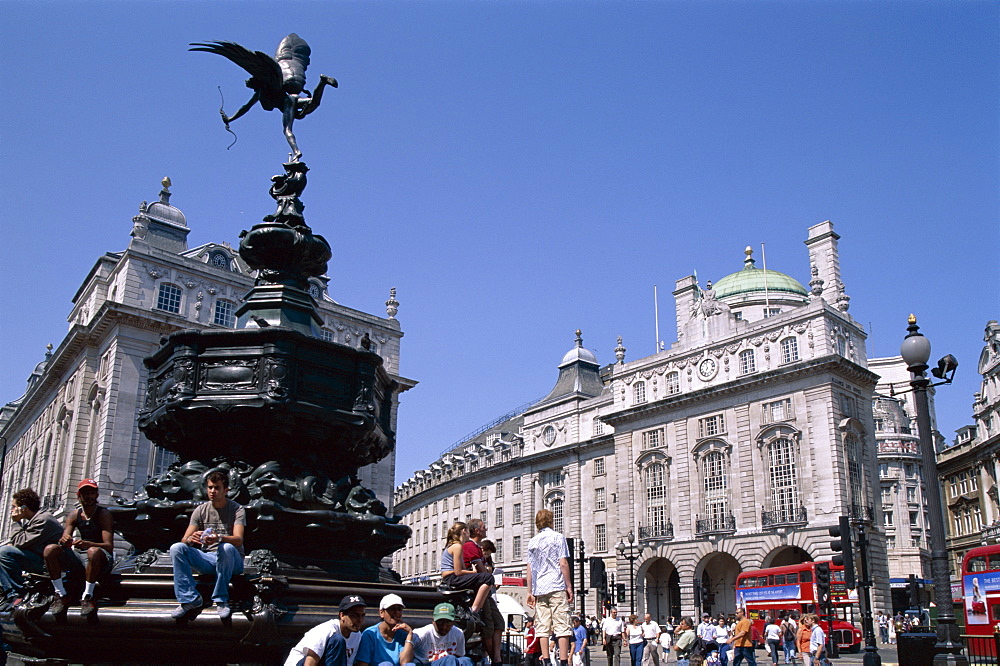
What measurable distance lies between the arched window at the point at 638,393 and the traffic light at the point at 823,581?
2252 centimetres

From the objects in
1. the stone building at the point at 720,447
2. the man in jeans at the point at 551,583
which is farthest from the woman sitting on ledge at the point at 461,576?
the stone building at the point at 720,447

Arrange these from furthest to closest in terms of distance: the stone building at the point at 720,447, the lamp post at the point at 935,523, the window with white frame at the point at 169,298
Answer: the stone building at the point at 720,447 → the window with white frame at the point at 169,298 → the lamp post at the point at 935,523

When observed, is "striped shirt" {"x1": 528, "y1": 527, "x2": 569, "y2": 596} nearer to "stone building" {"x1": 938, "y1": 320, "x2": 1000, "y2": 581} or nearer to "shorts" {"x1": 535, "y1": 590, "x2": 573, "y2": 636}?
"shorts" {"x1": 535, "y1": 590, "x2": 573, "y2": 636}

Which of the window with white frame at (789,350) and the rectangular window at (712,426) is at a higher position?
the window with white frame at (789,350)

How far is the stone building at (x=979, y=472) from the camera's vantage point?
63.1m

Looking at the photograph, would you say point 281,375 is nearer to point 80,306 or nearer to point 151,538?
point 151,538

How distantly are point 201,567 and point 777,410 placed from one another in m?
47.9

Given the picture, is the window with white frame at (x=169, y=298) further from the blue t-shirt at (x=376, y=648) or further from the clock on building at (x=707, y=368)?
the blue t-shirt at (x=376, y=648)

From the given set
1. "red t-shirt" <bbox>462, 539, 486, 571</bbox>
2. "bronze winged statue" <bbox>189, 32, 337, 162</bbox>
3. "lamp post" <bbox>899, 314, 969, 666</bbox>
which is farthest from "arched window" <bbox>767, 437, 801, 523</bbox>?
"bronze winged statue" <bbox>189, 32, 337, 162</bbox>

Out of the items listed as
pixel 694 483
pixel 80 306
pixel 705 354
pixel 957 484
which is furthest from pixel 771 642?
pixel 957 484

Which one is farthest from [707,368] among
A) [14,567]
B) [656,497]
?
[14,567]

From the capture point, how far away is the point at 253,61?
1035 cm

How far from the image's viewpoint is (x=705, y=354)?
54.9 m

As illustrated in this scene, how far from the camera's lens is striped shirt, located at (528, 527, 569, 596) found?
10.1 metres
